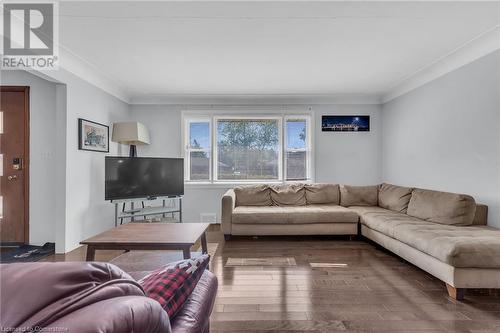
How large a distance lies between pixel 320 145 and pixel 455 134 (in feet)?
6.76

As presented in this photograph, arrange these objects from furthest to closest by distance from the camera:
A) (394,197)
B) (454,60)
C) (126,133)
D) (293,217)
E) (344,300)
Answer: (126,133), (394,197), (293,217), (454,60), (344,300)

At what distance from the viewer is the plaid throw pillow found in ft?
2.56

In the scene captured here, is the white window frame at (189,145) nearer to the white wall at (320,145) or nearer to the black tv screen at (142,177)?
the white wall at (320,145)

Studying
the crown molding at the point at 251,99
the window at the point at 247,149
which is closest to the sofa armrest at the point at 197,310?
the window at the point at 247,149

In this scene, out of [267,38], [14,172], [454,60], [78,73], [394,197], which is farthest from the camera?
[394,197]

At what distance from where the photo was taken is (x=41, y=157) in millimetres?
3479

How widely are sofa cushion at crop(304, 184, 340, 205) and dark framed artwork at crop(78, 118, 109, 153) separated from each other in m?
3.40

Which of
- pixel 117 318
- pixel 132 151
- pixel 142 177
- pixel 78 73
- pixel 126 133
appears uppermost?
pixel 78 73

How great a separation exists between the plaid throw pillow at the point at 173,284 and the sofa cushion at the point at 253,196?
3.34m

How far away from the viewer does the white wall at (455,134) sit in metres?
2.68

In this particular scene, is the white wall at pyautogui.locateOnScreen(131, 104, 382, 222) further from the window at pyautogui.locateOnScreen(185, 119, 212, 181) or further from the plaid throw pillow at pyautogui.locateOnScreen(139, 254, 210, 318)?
the plaid throw pillow at pyautogui.locateOnScreen(139, 254, 210, 318)

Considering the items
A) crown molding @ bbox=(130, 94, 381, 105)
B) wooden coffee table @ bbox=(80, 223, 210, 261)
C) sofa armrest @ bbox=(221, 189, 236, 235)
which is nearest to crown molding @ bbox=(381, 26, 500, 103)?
crown molding @ bbox=(130, 94, 381, 105)

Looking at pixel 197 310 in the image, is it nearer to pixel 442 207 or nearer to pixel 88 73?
pixel 442 207

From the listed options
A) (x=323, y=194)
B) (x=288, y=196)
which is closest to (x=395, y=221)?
(x=323, y=194)
